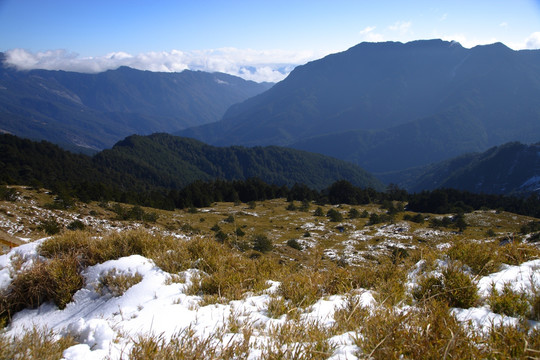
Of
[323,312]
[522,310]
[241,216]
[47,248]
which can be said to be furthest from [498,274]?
[241,216]

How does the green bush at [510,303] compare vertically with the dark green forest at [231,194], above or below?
above

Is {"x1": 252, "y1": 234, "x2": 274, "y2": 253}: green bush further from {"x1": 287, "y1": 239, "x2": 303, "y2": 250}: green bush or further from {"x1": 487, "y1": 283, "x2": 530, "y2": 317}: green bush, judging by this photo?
{"x1": 487, "y1": 283, "x2": 530, "y2": 317}: green bush

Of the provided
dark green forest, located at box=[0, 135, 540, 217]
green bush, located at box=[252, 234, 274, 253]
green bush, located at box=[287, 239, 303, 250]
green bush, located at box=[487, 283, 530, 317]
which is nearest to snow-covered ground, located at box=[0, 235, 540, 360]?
green bush, located at box=[487, 283, 530, 317]

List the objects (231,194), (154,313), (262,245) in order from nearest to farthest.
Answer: (154,313) → (262,245) → (231,194)

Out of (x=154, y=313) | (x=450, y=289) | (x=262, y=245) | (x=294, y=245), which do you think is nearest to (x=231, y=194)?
(x=294, y=245)

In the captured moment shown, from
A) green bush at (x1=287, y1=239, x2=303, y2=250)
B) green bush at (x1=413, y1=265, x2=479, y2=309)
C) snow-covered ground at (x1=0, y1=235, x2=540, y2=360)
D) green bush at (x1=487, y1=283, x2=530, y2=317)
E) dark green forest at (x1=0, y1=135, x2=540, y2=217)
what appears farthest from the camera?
dark green forest at (x1=0, y1=135, x2=540, y2=217)

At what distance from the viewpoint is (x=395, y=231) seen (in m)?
41.7

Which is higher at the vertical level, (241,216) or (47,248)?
(47,248)

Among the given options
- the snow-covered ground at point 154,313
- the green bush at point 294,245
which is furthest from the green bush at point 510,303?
the green bush at point 294,245

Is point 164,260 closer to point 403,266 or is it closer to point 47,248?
point 47,248

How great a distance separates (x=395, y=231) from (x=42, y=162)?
172878mm

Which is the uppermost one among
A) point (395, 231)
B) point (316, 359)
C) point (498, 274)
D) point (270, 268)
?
point (316, 359)

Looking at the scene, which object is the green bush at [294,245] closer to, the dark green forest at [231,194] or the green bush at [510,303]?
the dark green forest at [231,194]

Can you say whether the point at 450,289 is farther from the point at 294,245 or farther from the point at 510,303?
the point at 294,245
